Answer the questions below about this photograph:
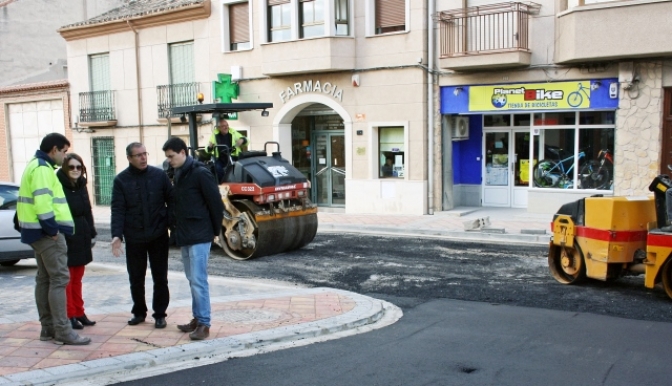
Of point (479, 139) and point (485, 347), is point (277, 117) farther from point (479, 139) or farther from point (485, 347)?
point (485, 347)

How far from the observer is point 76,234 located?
672 cm

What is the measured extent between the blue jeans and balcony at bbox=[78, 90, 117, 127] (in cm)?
1831

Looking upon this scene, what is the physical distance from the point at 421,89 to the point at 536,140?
3028 millimetres

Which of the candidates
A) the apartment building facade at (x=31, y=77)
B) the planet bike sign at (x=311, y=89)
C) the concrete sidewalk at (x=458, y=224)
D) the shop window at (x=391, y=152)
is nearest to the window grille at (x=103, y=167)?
the apartment building facade at (x=31, y=77)

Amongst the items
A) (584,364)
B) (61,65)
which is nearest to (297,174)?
(584,364)

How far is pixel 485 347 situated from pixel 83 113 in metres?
21.2

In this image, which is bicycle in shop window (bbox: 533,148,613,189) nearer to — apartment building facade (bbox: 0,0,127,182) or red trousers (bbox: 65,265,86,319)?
red trousers (bbox: 65,265,86,319)

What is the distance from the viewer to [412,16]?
17.3 m

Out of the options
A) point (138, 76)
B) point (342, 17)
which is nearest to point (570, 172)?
point (342, 17)

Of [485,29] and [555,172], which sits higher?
[485,29]

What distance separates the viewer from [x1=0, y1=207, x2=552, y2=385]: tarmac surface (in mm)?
5699

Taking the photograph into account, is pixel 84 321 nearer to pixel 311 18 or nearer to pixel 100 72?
pixel 311 18

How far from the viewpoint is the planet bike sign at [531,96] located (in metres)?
15.5

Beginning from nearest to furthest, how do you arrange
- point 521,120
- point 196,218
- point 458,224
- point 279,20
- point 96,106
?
point 196,218
point 458,224
point 521,120
point 279,20
point 96,106
